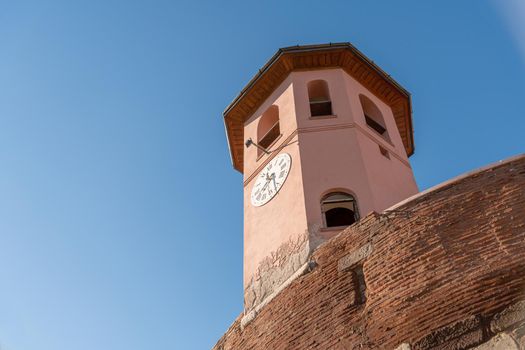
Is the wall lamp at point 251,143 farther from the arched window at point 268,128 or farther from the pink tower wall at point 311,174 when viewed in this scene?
the arched window at point 268,128

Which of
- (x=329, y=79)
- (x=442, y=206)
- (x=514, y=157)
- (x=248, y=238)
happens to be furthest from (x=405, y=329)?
(x=329, y=79)

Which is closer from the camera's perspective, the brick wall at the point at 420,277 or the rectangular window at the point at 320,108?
the brick wall at the point at 420,277

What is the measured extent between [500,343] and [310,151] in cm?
659

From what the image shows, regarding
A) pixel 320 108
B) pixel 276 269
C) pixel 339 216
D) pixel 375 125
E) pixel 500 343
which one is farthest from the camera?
pixel 375 125

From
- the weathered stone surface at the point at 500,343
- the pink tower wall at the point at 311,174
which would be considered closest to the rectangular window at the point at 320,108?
the pink tower wall at the point at 311,174

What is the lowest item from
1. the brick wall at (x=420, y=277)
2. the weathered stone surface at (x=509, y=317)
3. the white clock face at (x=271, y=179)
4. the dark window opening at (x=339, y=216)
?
the weathered stone surface at (x=509, y=317)

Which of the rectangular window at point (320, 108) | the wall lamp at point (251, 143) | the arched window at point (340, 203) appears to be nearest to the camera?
the arched window at point (340, 203)

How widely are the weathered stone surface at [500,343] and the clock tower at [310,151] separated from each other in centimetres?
336

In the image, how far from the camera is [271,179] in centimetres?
1259

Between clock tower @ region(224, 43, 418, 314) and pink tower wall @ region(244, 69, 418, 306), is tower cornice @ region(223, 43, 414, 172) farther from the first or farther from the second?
pink tower wall @ region(244, 69, 418, 306)

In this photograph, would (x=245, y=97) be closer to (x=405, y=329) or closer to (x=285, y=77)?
(x=285, y=77)

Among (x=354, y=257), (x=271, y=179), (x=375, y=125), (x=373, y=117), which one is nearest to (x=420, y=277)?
(x=354, y=257)

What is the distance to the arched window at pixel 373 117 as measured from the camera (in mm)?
14555

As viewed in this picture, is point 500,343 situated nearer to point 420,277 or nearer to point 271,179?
point 420,277
